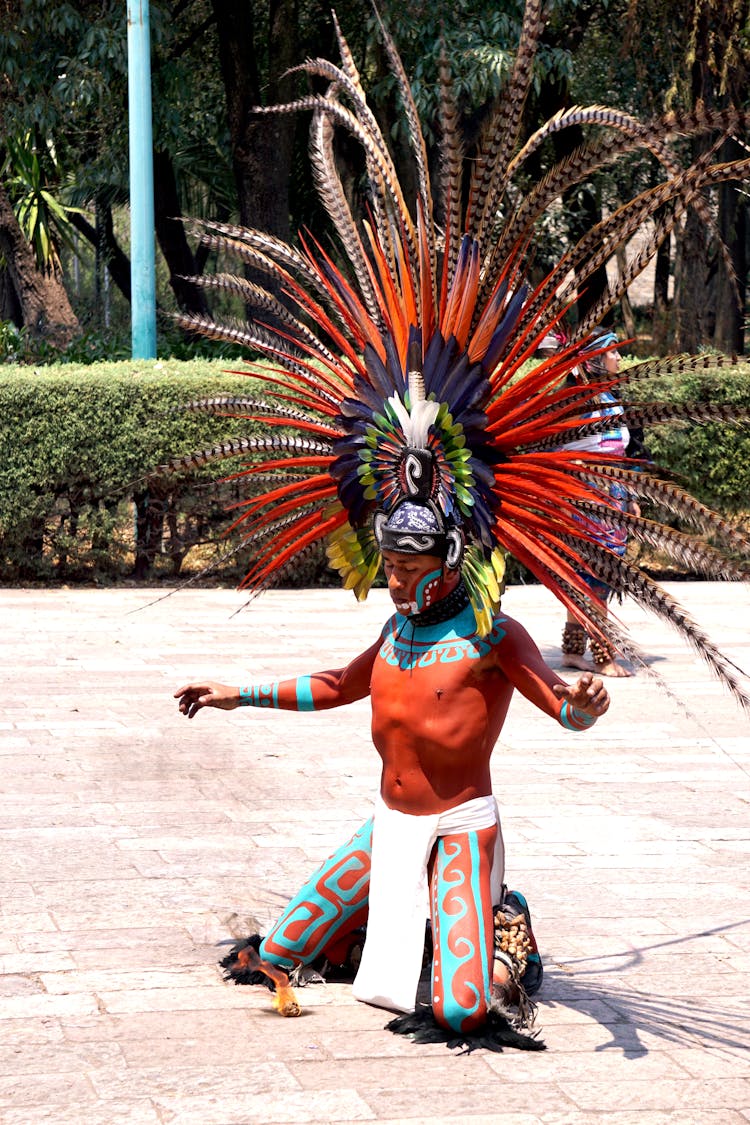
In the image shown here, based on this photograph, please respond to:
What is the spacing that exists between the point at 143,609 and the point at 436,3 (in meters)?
7.44

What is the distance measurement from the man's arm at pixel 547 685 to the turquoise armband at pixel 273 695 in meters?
0.66

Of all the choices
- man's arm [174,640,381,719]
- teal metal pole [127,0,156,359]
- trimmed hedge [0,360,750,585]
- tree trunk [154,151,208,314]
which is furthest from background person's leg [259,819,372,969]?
tree trunk [154,151,208,314]

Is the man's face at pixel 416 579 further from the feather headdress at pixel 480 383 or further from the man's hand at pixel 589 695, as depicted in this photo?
the man's hand at pixel 589 695

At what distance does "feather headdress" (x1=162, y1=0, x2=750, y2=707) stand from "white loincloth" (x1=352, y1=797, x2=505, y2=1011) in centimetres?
56

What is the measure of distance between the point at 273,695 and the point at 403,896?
75 cm

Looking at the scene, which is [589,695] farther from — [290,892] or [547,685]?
[290,892]

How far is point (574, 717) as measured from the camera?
397 centimetres

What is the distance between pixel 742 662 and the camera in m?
9.18

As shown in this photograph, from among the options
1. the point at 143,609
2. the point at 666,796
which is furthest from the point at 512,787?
the point at 143,609

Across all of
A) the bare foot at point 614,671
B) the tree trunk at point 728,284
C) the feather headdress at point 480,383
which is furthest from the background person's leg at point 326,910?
the tree trunk at point 728,284

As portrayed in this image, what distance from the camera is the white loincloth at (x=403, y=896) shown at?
13.6 feet

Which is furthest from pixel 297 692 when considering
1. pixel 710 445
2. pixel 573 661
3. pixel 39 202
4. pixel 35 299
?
pixel 39 202

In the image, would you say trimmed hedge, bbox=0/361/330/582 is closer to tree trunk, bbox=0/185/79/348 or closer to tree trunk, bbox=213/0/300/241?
tree trunk, bbox=213/0/300/241

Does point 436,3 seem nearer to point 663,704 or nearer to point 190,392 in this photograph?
point 190,392
